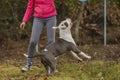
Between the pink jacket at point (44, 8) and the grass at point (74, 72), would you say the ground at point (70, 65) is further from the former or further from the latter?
the pink jacket at point (44, 8)

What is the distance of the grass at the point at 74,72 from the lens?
8.20m

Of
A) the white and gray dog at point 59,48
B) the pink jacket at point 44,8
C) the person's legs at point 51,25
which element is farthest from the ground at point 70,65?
the pink jacket at point 44,8

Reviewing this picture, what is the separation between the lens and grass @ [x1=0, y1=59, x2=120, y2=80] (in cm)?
820

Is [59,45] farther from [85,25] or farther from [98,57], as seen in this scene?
[85,25]

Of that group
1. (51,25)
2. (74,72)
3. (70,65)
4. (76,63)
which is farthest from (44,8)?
(76,63)

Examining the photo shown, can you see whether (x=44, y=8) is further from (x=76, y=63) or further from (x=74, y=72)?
(x=76, y=63)

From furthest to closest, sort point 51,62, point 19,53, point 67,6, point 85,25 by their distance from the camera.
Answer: point 85,25, point 67,6, point 19,53, point 51,62

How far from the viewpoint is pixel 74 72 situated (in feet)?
28.4

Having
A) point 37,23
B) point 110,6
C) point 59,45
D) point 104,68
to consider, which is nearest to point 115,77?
point 104,68

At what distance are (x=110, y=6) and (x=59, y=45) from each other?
14.5 feet

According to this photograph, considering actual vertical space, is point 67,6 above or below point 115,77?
above

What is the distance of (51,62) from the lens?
7.80 metres

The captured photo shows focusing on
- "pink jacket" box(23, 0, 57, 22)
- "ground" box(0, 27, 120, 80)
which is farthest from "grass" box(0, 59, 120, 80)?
"pink jacket" box(23, 0, 57, 22)

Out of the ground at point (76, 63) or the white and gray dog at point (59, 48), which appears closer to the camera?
the white and gray dog at point (59, 48)
